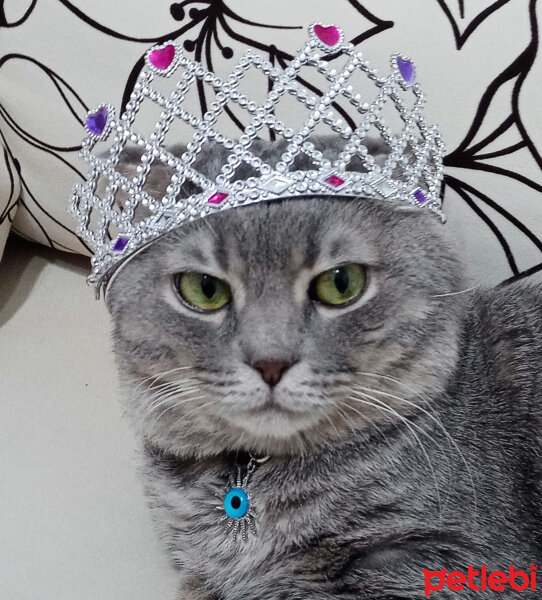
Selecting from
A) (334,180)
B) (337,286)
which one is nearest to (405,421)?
(337,286)

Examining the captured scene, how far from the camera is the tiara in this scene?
0.69 meters

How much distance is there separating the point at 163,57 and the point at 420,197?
0.33m

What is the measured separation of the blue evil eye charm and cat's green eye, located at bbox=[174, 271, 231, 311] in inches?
8.9

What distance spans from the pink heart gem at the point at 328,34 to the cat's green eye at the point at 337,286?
25cm

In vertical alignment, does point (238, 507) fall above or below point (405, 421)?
below

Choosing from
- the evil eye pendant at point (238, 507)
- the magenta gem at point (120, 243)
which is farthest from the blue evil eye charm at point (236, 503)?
the magenta gem at point (120, 243)

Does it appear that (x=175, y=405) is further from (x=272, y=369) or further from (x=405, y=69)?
(x=405, y=69)

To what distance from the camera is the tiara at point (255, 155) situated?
0.69 m

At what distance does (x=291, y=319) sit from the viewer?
678 mm

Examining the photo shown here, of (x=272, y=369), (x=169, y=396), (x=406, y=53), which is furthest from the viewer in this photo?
(x=406, y=53)

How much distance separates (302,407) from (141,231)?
0.26 m

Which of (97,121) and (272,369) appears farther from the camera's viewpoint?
(97,121)

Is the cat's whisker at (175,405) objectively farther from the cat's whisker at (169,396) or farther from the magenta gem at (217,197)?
the magenta gem at (217,197)

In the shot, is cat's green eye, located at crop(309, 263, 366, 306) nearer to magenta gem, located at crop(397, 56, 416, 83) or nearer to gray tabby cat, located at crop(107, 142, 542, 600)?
gray tabby cat, located at crop(107, 142, 542, 600)
